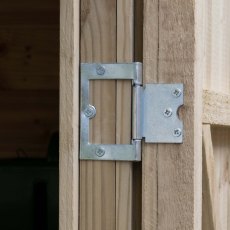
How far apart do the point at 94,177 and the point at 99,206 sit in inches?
2.1

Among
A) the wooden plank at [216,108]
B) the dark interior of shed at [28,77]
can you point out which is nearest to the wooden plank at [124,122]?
the wooden plank at [216,108]

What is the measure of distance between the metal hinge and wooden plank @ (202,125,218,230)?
214mm

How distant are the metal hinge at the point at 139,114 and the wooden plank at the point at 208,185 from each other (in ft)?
0.70

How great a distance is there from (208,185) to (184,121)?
0.28 meters

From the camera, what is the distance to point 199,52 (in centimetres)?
131

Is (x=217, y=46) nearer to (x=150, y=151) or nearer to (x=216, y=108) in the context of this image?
(x=216, y=108)

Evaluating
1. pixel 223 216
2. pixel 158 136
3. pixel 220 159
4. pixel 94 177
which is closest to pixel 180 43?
pixel 158 136

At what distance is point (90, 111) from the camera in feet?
4.27

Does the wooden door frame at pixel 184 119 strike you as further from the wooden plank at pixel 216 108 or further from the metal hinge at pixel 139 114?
the wooden plank at pixel 216 108

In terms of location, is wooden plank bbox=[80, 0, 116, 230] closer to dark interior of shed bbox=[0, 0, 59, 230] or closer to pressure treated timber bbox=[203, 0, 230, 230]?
pressure treated timber bbox=[203, 0, 230, 230]

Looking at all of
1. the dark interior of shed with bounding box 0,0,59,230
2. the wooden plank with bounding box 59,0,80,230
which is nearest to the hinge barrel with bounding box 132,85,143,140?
the wooden plank with bounding box 59,0,80,230

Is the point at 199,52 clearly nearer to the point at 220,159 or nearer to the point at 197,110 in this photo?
the point at 197,110

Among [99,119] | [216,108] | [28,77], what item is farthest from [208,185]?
[28,77]

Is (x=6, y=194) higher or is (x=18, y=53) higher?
(x=18, y=53)
